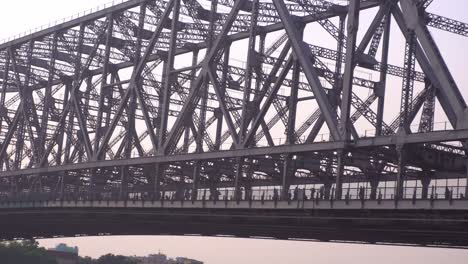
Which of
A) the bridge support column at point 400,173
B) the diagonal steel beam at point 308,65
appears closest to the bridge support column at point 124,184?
the diagonal steel beam at point 308,65

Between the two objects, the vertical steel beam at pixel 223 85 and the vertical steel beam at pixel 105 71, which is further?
the vertical steel beam at pixel 105 71

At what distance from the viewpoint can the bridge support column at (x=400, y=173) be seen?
217ft

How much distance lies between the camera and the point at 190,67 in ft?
328

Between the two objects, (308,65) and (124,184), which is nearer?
(308,65)

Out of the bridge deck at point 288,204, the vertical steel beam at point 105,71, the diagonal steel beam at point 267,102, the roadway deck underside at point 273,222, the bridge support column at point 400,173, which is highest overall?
the vertical steel beam at point 105,71

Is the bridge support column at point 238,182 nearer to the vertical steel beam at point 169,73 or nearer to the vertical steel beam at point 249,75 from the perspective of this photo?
the vertical steel beam at point 249,75

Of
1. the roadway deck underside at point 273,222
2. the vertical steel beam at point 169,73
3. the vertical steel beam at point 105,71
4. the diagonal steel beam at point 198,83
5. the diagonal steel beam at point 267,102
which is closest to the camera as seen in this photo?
the roadway deck underside at point 273,222

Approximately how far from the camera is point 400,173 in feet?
221

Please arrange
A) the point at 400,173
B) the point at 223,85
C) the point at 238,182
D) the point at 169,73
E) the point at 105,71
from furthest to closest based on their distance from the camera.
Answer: the point at 105,71
the point at 169,73
the point at 223,85
the point at 238,182
the point at 400,173

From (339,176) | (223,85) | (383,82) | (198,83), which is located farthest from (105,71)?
(339,176)

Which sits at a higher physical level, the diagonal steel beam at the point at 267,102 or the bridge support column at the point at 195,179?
the diagonal steel beam at the point at 267,102

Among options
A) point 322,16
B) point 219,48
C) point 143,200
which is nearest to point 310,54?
point 322,16

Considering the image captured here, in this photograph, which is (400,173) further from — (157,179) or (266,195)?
(157,179)

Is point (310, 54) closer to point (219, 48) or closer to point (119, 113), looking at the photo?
point (219, 48)
